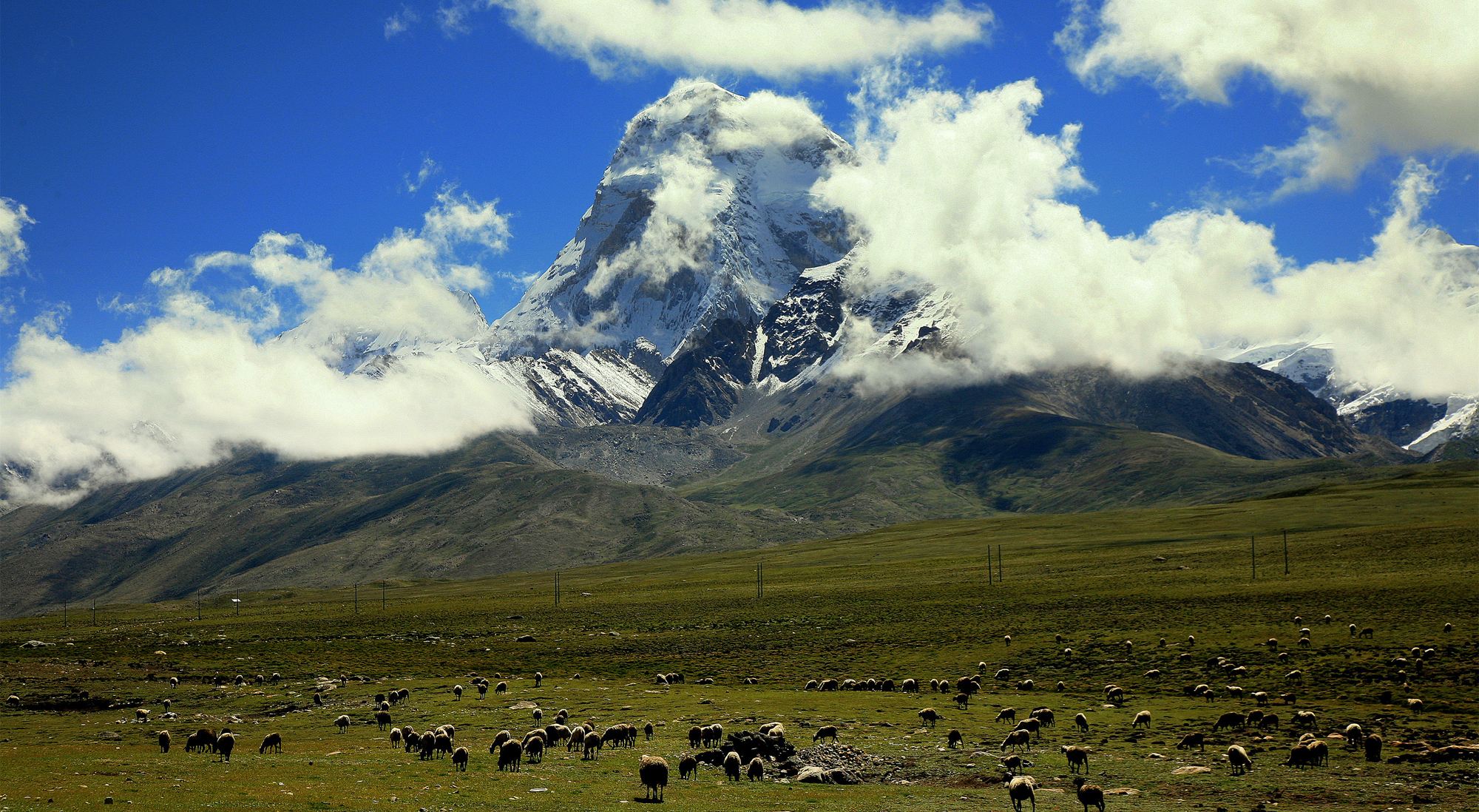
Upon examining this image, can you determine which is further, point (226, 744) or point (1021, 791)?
point (226, 744)

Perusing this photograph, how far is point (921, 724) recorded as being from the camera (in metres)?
58.8

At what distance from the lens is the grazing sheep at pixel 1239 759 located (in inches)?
1754

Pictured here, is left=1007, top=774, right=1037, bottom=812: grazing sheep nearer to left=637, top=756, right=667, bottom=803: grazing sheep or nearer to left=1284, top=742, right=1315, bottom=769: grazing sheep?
left=637, top=756, right=667, bottom=803: grazing sheep

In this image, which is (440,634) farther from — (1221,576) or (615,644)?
(1221,576)

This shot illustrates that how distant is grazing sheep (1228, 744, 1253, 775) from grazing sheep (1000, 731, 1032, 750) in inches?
354

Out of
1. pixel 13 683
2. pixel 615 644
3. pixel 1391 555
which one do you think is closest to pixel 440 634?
pixel 615 644

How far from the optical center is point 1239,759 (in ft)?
147

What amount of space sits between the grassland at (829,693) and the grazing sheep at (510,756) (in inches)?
38.6

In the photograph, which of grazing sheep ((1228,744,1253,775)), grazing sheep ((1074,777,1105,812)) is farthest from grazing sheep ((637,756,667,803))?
grazing sheep ((1228,744,1253,775))

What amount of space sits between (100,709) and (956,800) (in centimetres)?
6344

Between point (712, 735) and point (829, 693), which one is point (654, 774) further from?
point (829, 693)

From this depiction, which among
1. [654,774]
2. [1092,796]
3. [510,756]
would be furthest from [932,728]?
[510,756]

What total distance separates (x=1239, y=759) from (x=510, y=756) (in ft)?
97.8

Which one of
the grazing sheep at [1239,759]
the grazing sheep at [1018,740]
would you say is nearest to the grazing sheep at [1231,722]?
the grazing sheep at [1239,759]
